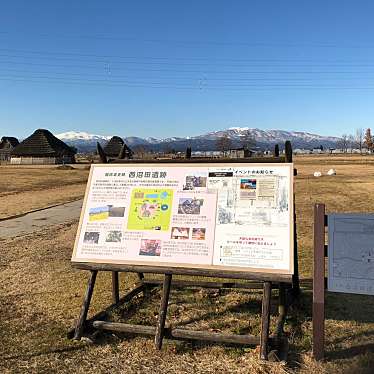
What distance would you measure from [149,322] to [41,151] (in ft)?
199

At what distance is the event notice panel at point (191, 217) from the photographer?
399 cm

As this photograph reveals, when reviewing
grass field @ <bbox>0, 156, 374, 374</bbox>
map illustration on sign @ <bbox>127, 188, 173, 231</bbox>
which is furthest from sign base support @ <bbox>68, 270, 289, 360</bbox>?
map illustration on sign @ <bbox>127, 188, 173, 231</bbox>

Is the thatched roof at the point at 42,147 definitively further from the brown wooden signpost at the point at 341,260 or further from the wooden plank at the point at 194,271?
the brown wooden signpost at the point at 341,260

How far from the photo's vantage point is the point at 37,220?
12.3 m

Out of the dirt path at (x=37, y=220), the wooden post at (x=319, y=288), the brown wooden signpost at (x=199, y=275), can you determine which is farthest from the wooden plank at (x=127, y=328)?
the dirt path at (x=37, y=220)

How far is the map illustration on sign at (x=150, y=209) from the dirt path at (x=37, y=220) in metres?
6.46

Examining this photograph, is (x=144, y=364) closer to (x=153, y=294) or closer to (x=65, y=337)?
(x=65, y=337)

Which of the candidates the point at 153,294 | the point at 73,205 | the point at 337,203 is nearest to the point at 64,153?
the point at 73,205

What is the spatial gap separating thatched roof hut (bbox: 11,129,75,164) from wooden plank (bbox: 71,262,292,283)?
58680 millimetres

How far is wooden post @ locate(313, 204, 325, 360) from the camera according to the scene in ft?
12.2

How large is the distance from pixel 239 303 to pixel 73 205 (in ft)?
38.1

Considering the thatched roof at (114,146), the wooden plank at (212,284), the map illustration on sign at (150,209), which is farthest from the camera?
the thatched roof at (114,146)

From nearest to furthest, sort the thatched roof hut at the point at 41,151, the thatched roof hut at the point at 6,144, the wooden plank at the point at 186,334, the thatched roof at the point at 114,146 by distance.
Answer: the wooden plank at the point at 186,334, the thatched roof hut at the point at 41,151, the thatched roof at the point at 114,146, the thatched roof hut at the point at 6,144

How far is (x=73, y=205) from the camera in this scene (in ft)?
52.4
